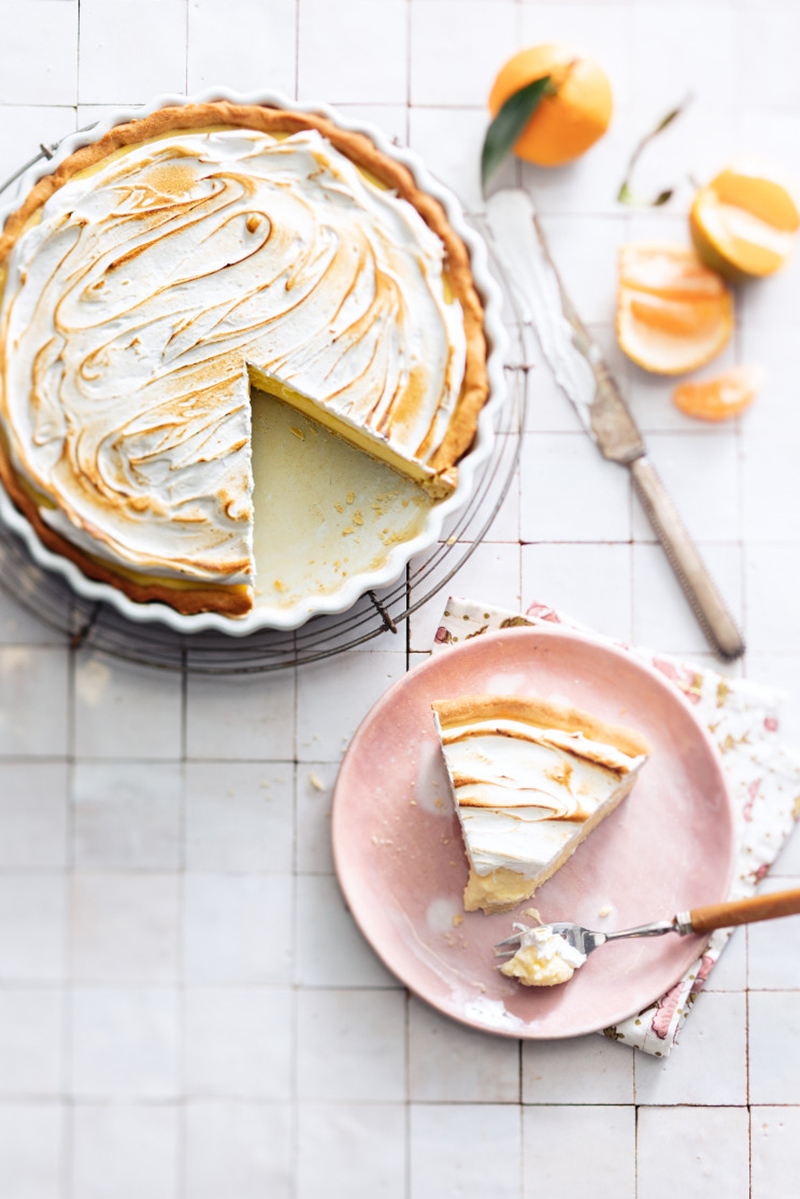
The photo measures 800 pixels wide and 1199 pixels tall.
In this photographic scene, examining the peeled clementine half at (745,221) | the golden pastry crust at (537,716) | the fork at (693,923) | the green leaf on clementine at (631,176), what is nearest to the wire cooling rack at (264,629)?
the golden pastry crust at (537,716)

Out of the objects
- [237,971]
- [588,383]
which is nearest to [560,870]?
[237,971]

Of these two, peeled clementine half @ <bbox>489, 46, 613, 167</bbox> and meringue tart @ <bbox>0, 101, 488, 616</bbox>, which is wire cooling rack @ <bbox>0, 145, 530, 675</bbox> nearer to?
meringue tart @ <bbox>0, 101, 488, 616</bbox>

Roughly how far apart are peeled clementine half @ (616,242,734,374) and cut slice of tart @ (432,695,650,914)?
986 mm

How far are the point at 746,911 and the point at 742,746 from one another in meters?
0.45

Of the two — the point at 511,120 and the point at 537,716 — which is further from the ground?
the point at 511,120

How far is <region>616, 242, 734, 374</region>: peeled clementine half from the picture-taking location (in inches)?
100

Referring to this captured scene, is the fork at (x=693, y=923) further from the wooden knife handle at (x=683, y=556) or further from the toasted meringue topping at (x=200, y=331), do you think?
the toasted meringue topping at (x=200, y=331)

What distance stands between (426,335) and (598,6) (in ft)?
3.81

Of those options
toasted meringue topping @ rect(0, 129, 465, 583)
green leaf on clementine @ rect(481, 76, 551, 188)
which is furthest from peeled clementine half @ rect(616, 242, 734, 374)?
toasted meringue topping @ rect(0, 129, 465, 583)

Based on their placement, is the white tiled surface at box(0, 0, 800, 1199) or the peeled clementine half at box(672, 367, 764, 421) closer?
the white tiled surface at box(0, 0, 800, 1199)

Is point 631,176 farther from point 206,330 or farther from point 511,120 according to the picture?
point 206,330

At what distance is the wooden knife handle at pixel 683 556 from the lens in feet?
8.36

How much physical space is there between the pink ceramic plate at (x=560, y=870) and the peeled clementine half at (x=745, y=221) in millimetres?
1078

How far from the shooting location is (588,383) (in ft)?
8.46
